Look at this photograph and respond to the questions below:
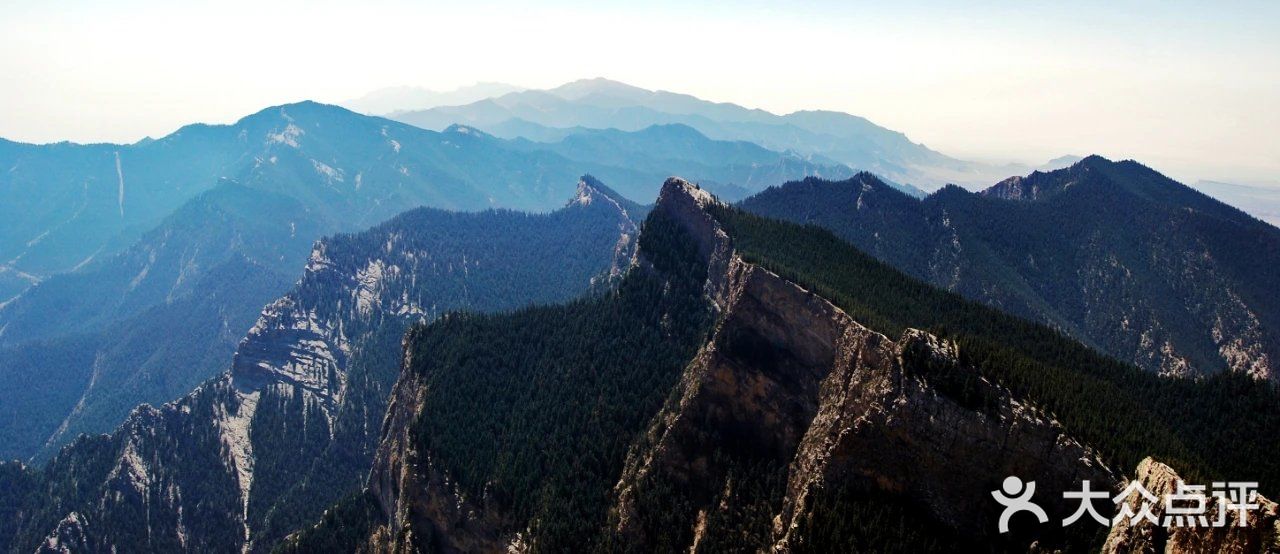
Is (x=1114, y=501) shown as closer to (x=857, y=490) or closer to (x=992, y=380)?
(x=992, y=380)

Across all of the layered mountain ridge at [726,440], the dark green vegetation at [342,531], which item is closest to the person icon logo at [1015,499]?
the layered mountain ridge at [726,440]

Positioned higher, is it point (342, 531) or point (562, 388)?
point (562, 388)

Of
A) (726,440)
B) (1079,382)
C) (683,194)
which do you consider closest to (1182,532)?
(1079,382)

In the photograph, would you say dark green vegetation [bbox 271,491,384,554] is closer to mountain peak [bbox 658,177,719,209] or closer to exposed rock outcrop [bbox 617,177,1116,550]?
exposed rock outcrop [bbox 617,177,1116,550]

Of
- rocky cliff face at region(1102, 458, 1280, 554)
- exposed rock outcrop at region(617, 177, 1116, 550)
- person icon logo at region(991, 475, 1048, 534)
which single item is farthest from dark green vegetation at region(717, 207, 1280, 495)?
person icon logo at region(991, 475, 1048, 534)

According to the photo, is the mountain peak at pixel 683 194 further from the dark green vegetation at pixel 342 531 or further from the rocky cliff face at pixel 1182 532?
the rocky cliff face at pixel 1182 532

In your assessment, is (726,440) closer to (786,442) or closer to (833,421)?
(786,442)
